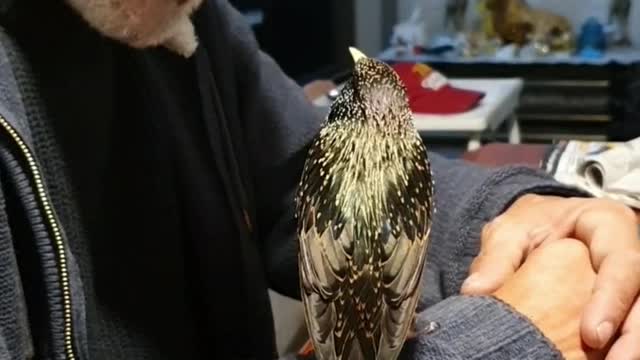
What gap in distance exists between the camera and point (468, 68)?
284cm

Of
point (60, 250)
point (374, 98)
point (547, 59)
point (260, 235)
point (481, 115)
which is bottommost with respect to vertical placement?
point (547, 59)

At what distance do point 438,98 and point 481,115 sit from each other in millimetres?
97

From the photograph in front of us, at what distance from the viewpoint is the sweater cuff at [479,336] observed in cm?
53

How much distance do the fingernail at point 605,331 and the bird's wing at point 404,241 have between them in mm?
158

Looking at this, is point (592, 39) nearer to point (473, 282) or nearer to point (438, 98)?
point (438, 98)

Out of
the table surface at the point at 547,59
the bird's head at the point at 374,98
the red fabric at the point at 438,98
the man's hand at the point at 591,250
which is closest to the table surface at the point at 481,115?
the red fabric at the point at 438,98

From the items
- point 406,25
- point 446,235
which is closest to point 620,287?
point 446,235

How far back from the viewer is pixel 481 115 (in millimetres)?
1938

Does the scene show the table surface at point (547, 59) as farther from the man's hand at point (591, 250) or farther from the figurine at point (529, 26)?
the man's hand at point (591, 250)

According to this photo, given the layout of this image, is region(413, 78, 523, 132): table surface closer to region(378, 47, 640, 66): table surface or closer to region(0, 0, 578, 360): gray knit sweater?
region(378, 47, 640, 66): table surface

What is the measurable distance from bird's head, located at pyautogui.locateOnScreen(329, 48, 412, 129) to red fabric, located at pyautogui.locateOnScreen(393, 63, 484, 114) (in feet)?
4.87

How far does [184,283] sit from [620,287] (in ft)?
1.08

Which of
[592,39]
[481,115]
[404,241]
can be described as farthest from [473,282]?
[592,39]

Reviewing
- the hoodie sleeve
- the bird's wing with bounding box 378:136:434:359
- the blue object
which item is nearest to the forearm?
the hoodie sleeve
